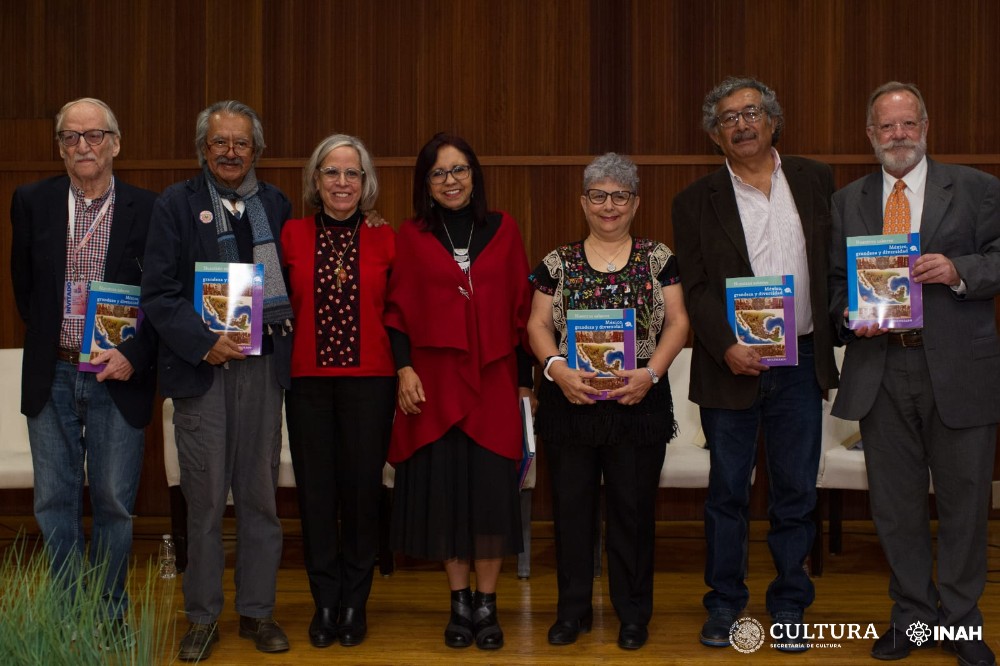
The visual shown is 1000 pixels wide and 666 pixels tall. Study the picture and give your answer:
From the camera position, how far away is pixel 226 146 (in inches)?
127

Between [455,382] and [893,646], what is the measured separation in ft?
5.32

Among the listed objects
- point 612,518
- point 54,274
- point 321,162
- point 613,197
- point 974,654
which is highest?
point 321,162

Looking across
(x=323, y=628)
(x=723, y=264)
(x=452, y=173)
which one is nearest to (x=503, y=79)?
(x=452, y=173)

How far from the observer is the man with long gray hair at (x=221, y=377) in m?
3.18

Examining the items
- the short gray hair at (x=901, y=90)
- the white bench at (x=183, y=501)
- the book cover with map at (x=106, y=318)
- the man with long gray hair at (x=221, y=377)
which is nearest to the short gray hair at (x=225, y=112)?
the man with long gray hair at (x=221, y=377)

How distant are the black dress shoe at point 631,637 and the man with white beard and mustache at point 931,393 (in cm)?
73

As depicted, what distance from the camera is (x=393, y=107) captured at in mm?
5250

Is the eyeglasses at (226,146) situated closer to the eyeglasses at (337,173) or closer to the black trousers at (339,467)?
the eyeglasses at (337,173)

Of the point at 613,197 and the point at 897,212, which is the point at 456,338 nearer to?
the point at 613,197

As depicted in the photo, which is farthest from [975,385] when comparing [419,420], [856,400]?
A: [419,420]

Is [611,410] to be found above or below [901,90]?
below

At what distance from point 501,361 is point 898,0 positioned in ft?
10.8

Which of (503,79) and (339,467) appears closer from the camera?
(339,467)

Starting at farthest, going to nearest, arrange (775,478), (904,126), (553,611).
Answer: (553,611) → (775,478) → (904,126)
